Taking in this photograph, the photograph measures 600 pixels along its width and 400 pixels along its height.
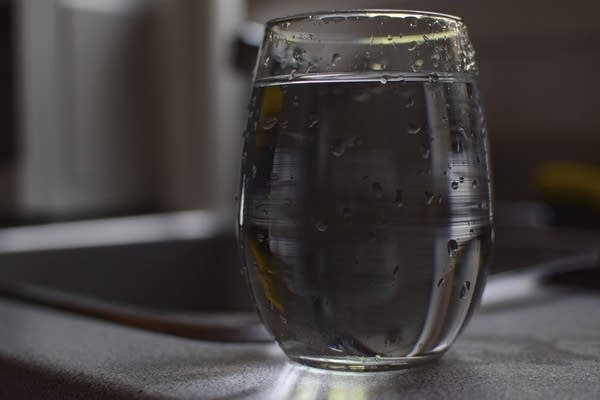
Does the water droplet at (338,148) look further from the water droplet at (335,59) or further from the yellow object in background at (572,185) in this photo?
the yellow object in background at (572,185)


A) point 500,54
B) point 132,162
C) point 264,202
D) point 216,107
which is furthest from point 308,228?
point 132,162

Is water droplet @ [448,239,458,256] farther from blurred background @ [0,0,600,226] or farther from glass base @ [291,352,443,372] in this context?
blurred background @ [0,0,600,226]

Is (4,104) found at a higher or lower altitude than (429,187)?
lower

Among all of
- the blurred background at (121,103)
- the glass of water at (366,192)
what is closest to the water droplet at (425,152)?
the glass of water at (366,192)

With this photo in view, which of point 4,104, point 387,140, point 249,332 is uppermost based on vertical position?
point 387,140

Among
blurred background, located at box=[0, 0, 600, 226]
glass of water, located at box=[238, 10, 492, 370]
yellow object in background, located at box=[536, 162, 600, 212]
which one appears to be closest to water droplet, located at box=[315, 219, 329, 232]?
glass of water, located at box=[238, 10, 492, 370]

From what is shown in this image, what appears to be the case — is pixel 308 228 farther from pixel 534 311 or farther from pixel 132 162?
pixel 132 162

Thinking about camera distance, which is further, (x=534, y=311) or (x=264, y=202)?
(x=534, y=311)
